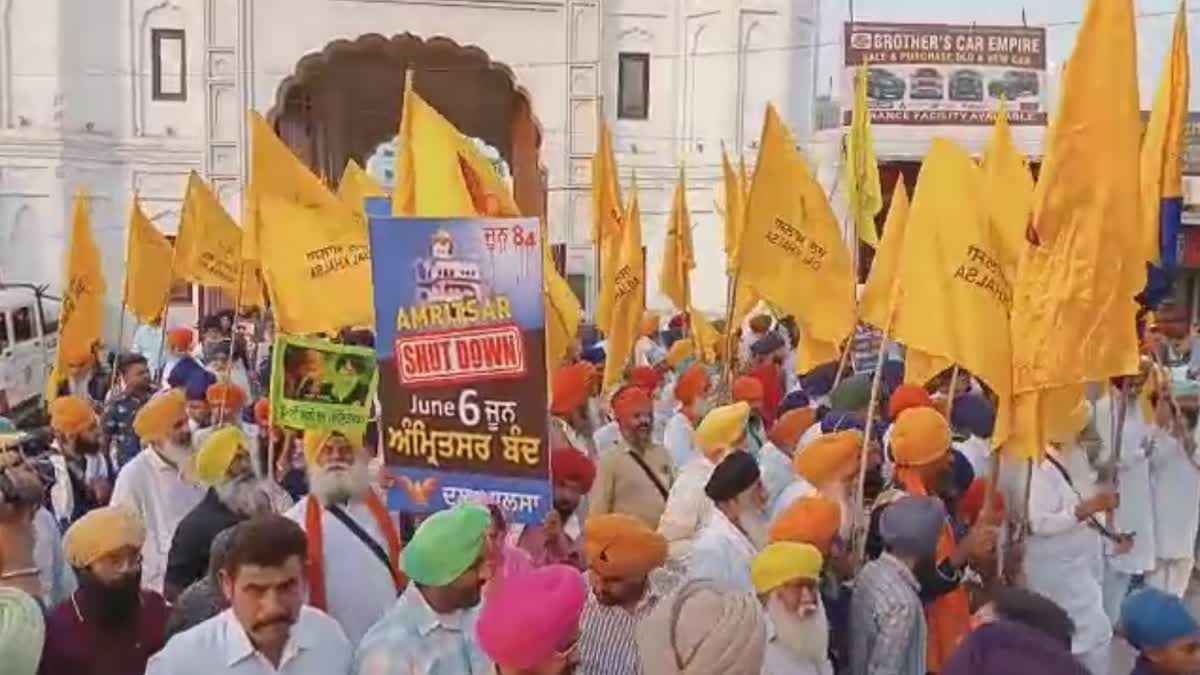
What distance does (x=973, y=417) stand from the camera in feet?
20.9

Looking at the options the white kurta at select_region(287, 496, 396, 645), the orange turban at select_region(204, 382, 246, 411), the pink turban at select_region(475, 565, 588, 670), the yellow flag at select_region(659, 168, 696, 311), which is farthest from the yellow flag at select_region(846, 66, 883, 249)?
the pink turban at select_region(475, 565, 588, 670)

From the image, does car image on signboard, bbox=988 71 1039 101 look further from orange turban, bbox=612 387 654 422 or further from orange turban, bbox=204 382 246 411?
orange turban, bbox=612 387 654 422

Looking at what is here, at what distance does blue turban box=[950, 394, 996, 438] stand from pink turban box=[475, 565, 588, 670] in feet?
12.2

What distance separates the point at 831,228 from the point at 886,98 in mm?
16859

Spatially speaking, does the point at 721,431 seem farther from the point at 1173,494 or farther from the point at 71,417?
the point at 1173,494

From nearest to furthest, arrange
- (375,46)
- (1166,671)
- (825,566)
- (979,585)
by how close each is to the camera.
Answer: (1166,671), (825,566), (979,585), (375,46)

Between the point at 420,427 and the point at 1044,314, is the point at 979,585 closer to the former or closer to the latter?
the point at 1044,314

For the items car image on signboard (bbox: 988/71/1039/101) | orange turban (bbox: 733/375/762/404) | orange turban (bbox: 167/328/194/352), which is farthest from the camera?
car image on signboard (bbox: 988/71/1039/101)

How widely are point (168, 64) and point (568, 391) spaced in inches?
659

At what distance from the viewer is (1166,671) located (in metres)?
3.54

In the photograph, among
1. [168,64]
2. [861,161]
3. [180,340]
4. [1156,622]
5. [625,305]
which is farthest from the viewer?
[168,64]

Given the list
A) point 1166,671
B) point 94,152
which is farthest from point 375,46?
point 1166,671

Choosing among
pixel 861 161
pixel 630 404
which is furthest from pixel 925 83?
pixel 630 404

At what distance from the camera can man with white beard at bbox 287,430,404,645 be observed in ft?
14.0
